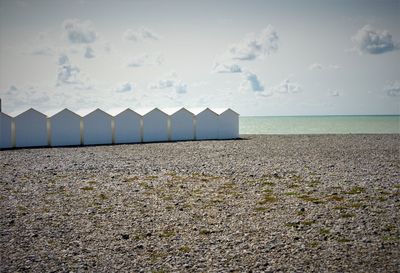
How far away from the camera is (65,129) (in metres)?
34.8

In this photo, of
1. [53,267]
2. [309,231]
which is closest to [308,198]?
[309,231]

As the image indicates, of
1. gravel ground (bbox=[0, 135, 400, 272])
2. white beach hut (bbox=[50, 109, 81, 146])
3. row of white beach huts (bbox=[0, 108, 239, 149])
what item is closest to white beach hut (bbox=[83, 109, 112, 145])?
row of white beach huts (bbox=[0, 108, 239, 149])

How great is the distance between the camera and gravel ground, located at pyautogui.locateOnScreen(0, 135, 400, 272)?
873cm

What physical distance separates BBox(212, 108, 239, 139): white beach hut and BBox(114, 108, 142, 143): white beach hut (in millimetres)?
7575

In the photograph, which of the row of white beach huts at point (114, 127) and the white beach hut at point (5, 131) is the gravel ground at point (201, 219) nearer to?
the white beach hut at point (5, 131)

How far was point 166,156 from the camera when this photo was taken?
25.4 metres

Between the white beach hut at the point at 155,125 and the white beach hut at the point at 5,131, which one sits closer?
the white beach hut at the point at 5,131

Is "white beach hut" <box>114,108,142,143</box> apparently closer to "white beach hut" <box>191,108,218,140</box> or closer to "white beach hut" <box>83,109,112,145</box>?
"white beach hut" <box>83,109,112,145</box>

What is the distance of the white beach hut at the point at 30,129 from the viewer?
33.6 m

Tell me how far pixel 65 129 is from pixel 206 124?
1228cm

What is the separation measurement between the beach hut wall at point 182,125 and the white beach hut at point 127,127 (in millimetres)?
2973

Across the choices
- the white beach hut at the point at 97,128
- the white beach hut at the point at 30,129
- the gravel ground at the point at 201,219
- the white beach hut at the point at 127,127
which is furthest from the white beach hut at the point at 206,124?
the gravel ground at the point at 201,219

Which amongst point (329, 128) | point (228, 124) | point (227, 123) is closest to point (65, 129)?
point (227, 123)

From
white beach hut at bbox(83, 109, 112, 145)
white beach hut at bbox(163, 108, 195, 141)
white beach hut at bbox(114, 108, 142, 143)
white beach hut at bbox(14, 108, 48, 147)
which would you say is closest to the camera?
white beach hut at bbox(14, 108, 48, 147)
